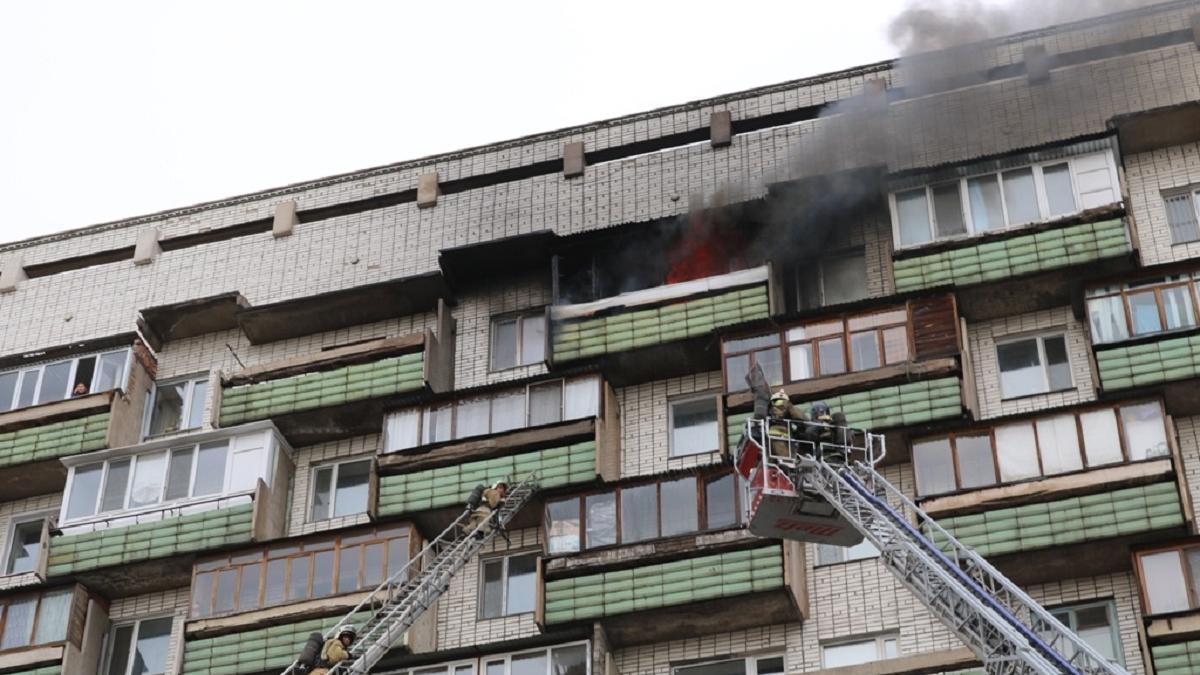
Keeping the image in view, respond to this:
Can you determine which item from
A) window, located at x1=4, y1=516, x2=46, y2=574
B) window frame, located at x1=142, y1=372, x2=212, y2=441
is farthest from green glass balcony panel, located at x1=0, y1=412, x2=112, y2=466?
window, located at x1=4, y1=516, x2=46, y2=574

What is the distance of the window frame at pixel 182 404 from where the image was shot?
3903cm

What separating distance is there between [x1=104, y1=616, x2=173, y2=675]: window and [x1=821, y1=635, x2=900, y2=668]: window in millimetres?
11225

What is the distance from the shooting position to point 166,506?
37.1 metres

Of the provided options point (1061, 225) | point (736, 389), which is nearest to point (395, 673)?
point (736, 389)

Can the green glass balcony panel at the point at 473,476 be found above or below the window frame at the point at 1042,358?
below

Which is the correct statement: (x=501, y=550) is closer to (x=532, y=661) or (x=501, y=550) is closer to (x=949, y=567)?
(x=532, y=661)

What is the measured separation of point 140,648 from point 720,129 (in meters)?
13.4

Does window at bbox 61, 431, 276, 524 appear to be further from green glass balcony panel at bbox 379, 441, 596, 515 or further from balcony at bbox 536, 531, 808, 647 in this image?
balcony at bbox 536, 531, 808, 647

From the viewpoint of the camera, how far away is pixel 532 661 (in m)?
32.9

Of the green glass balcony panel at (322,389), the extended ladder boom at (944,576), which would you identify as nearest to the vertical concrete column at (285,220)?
the green glass balcony panel at (322,389)

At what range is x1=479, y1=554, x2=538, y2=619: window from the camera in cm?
3466

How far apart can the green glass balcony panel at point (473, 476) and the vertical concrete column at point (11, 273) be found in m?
10.7

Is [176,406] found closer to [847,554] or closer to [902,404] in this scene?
[847,554]

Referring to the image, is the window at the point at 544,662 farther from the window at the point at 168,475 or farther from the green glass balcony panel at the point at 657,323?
the window at the point at 168,475
